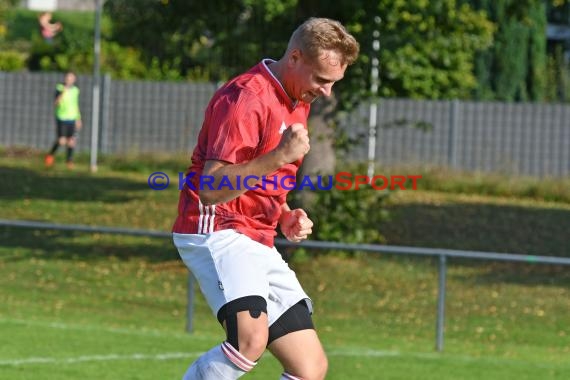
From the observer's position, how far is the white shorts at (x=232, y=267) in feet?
20.8

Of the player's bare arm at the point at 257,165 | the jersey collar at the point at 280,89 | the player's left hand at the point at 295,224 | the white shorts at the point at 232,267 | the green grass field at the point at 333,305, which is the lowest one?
the green grass field at the point at 333,305

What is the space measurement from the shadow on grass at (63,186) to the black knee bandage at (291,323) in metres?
16.9

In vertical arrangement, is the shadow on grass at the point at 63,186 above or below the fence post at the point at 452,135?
below

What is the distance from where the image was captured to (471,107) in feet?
94.3

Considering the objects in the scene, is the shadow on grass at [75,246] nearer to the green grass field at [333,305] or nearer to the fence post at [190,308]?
the green grass field at [333,305]

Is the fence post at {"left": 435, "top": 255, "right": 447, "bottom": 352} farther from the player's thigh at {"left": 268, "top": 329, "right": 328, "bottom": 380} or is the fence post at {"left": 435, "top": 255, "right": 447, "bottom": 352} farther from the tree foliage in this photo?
the player's thigh at {"left": 268, "top": 329, "right": 328, "bottom": 380}

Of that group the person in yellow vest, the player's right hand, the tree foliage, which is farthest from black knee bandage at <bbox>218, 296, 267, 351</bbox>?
the person in yellow vest

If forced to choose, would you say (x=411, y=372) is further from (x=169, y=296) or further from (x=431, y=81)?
(x=431, y=81)

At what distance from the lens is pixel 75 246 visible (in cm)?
1784

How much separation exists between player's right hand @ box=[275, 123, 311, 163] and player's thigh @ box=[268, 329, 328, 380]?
3.41 ft

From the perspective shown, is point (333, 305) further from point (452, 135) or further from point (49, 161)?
point (452, 135)

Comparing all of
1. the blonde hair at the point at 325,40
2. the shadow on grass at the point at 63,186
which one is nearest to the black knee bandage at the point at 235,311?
the blonde hair at the point at 325,40

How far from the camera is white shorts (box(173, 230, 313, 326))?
6340mm

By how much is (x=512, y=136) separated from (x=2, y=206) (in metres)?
11.3
